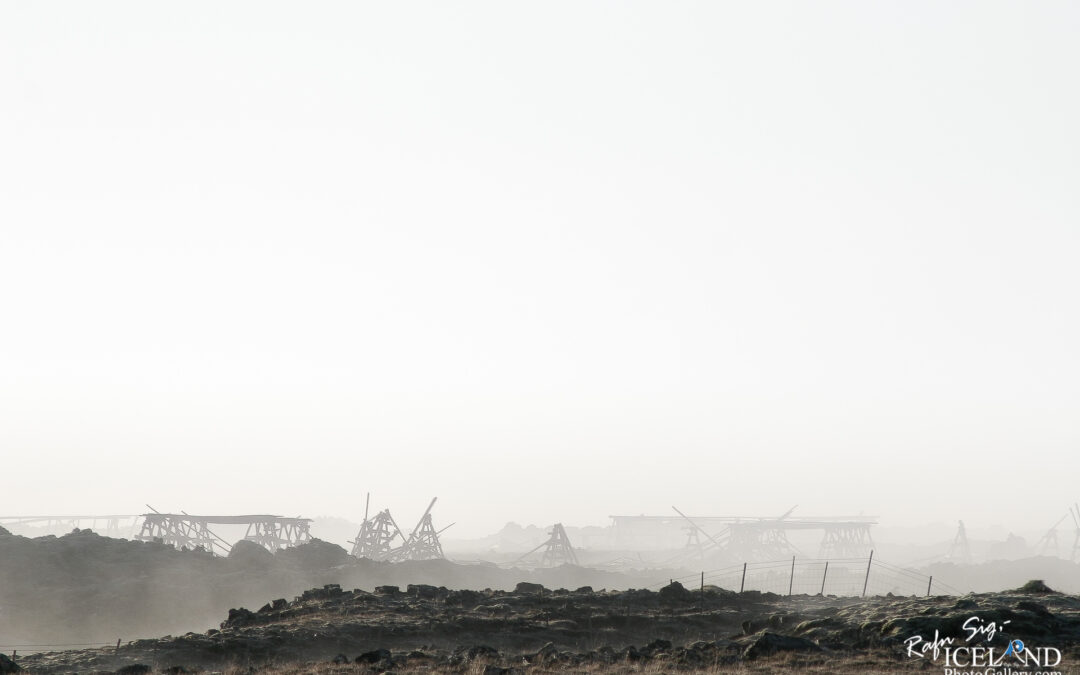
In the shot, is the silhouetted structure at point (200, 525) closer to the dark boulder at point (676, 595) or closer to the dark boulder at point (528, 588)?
the dark boulder at point (528, 588)

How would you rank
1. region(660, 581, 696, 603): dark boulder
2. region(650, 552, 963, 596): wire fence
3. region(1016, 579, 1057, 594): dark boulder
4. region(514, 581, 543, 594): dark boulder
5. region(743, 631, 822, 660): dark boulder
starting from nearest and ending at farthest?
region(743, 631, 822, 660): dark boulder → region(1016, 579, 1057, 594): dark boulder → region(660, 581, 696, 603): dark boulder → region(514, 581, 543, 594): dark boulder → region(650, 552, 963, 596): wire fence

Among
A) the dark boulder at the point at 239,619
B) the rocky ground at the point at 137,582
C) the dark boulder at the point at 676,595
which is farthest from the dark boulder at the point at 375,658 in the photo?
the rocky ground at the point at 137,582

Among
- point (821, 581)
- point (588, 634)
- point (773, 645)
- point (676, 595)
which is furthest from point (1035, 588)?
point (821, 581)

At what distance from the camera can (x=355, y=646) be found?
2616 centimetres

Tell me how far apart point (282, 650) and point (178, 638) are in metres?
3.31

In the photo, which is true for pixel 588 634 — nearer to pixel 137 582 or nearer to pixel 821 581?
pixel 137 582

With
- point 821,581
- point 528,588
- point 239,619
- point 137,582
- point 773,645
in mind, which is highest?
point 773,645

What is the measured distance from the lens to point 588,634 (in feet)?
91.1

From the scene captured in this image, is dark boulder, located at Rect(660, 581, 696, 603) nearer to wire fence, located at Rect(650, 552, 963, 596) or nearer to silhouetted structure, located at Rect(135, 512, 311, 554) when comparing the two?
wire fence, located at Rect(650, 552, 963, 596)

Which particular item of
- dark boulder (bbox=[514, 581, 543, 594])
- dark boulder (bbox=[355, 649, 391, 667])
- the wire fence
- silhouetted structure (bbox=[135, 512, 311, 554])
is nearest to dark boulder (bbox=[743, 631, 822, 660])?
dark boulder (bbox=[355, 649, 391, 667])

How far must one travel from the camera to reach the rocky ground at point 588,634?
69.8 feet

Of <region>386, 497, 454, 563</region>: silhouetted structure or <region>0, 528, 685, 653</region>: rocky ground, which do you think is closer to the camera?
<region>0, 528, 685, 653</region>: rocky ground

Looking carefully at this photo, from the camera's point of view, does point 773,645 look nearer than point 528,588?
Yes

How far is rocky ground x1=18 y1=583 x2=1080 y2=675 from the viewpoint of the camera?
21.3m
